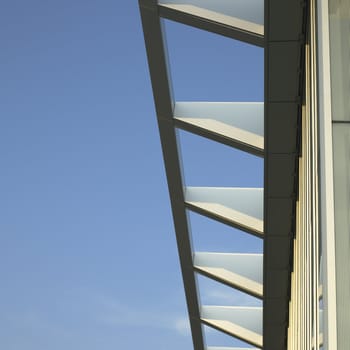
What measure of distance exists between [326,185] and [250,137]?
22.3 ft

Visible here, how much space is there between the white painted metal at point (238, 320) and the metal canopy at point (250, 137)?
0.77 meters

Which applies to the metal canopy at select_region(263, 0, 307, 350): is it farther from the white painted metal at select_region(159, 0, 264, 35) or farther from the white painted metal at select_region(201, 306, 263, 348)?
the white painted metal at select_region(201, 306, 263, 348)

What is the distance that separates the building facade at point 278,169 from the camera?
628 cm

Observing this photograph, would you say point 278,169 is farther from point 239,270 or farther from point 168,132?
point 239,270

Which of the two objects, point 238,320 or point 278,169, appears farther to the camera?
point 238,320

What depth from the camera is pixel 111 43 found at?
76.8 meters

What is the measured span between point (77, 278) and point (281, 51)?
77907 mm

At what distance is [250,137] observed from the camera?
13.0 m

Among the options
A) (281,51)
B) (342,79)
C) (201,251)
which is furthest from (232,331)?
(342,79)

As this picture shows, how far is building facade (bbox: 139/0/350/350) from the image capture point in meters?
6.28

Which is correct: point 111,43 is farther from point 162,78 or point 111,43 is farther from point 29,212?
point 162,78

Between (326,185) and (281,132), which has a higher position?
(281,132)

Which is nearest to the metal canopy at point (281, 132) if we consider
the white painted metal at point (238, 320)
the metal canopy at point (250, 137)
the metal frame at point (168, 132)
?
the metal canopy at point (250, 137)

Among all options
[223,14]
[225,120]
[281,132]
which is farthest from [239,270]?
[223,14]
